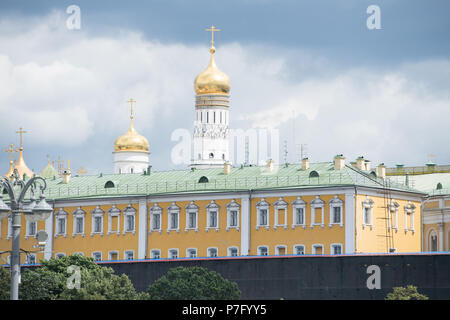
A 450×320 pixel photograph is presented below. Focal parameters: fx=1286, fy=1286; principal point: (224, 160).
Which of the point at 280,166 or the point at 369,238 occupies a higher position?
the point at 280,166

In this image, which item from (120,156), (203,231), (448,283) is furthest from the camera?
(120,156)

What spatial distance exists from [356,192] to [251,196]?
8.66 m

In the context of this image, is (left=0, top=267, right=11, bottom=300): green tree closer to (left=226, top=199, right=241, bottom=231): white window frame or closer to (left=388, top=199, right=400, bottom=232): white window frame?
(left=226, top=199, right=241, bottom=231): white window frame

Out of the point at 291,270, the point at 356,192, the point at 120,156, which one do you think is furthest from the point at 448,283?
the point at 120,156

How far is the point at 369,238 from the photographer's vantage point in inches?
3590

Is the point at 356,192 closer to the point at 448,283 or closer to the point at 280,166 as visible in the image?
the point at 280,166

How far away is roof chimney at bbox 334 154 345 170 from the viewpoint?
92812mm

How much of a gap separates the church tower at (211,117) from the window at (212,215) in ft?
114

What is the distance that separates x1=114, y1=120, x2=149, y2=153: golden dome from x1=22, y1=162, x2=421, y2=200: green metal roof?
27.4 meters

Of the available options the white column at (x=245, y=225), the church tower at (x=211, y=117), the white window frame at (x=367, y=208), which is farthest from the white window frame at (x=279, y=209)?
the church tower at (x=211, y=117)

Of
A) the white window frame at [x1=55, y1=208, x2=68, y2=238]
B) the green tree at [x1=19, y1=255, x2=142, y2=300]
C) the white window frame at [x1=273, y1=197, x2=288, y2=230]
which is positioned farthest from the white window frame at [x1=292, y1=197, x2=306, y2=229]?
the green tree at [x1=19, y1=255, x2=142, y2=300]

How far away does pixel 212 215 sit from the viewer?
9675 centimetres
